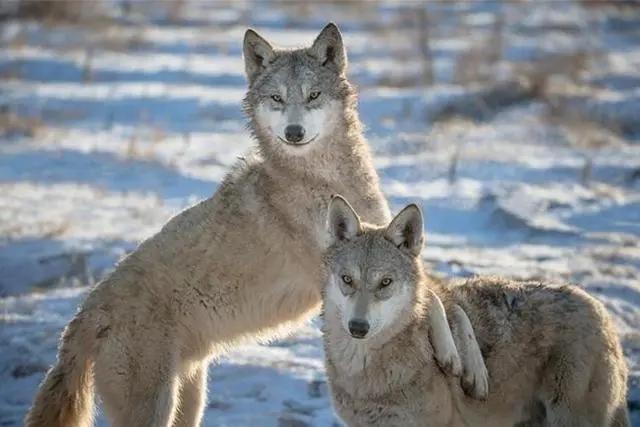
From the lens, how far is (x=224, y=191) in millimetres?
7129

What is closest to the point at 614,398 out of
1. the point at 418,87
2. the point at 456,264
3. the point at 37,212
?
the point at 456,264

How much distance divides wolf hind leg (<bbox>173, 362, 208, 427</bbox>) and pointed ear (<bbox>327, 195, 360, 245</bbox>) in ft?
4.79

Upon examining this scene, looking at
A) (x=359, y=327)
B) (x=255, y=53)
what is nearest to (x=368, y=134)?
(x=255, y=53)

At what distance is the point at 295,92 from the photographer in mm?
7109

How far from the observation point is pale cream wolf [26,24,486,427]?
20.8 ft

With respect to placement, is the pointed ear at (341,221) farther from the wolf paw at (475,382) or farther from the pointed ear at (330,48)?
the pointed ear at (330,48)

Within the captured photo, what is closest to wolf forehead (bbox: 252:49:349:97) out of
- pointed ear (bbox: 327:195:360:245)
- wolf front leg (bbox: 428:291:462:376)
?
pointed ear (bbox: 327:195:360:245)

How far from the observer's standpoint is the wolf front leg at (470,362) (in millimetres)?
5934

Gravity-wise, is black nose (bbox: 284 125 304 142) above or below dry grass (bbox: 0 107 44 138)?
above

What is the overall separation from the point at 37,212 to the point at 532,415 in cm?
823

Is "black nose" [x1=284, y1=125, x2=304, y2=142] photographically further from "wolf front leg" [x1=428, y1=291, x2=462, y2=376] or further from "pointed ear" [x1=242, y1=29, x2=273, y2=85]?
"wolf front leg" [x1=428, y1=291, x2=462, y2=376]

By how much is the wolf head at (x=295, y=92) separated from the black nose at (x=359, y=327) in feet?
5.72

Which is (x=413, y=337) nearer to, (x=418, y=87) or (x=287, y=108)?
A: (x=287, y=108)

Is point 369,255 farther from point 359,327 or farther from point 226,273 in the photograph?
point 226,273
